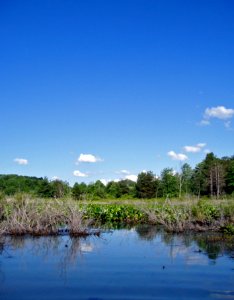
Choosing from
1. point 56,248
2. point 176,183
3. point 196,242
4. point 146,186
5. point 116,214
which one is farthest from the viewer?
point 176,183

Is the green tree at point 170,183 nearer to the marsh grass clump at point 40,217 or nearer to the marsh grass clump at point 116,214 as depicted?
the marsh grass clump at point 116,214

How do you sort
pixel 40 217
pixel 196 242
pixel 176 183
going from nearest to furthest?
1. pixel 196 242
2. pixel 40 217
3. pixel 176 183

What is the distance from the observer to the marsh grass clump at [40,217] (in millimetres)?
19125

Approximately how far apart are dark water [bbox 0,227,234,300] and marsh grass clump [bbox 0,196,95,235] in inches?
45.6

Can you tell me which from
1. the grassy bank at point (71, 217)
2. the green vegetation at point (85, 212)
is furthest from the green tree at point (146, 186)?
the grassy bank at point (71, 217)

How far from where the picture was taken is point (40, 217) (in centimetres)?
1958

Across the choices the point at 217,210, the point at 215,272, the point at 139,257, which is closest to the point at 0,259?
the point at 139,257

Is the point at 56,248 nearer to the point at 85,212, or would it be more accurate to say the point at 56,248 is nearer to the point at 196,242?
the point at 196,242

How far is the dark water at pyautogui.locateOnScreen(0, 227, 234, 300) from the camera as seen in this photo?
9.22m

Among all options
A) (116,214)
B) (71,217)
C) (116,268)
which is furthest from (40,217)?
(116,214)

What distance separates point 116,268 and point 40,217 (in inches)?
332

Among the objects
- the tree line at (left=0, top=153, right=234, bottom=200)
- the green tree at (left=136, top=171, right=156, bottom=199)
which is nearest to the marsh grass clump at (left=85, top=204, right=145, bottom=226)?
the tree line at (left=0, top=153, right=234, bottom=200)

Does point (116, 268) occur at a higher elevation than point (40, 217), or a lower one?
lower

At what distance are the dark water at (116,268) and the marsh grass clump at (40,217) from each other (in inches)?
45.6
